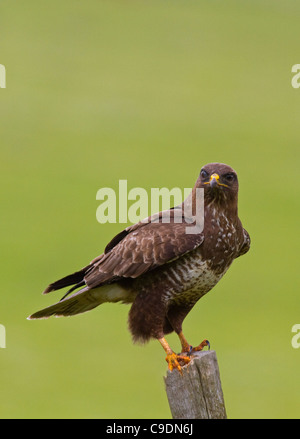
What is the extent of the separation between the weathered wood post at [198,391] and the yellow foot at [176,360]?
0.14m

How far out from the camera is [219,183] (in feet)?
25.5

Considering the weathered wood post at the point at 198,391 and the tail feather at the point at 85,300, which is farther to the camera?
the tail feather at the point at 85,300

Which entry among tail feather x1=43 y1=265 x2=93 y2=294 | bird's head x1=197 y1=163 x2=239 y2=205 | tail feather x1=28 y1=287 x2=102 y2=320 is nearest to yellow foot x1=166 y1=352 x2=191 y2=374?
tail feather x1=28 y1=287 x2=102 y2=320

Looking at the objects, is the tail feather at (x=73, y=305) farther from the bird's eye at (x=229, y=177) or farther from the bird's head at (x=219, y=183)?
the bird's eye at (x=229, y=177)

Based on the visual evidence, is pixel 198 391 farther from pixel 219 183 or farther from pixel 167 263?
pixel 219 183

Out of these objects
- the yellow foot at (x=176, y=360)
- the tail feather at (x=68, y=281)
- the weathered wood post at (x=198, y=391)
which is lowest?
the weathered wood post at (x=198, y=391)

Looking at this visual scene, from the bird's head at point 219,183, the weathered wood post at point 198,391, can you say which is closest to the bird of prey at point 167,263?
the bird's head at point 219,183

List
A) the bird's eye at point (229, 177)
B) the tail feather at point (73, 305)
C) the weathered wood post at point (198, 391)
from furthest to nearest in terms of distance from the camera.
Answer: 1. the tail feather at point (73, 305)
2. the bird's eye at point (229, 177)
3. the weathered wood post at point (198, 391)

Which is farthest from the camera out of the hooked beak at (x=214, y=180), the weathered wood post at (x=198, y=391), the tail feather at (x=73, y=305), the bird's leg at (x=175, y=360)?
the tail feather at (x=73, y=305)

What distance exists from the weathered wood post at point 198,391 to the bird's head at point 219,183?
1280 mm

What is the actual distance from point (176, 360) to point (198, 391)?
43 cm

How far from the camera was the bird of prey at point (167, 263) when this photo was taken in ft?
25.4

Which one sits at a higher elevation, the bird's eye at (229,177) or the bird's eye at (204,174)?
the bird's eye at (204,174)
